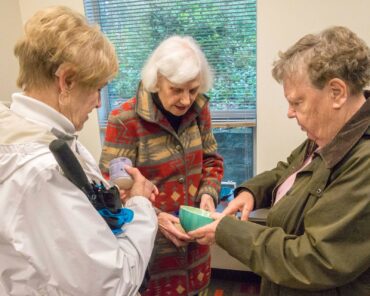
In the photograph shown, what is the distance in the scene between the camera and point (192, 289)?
1.67 m

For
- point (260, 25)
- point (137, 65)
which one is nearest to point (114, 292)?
point (260, 25)

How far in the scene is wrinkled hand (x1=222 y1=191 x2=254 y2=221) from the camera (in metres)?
1.34

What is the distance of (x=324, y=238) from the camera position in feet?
2.86

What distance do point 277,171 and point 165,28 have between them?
1452 millimetres

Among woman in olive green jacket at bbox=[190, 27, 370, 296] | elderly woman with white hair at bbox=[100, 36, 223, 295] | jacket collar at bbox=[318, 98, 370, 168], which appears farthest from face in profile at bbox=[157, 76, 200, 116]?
jacket collar at bbox=[318, 98, 370, 168]

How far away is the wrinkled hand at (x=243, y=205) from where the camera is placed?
52.9 inches

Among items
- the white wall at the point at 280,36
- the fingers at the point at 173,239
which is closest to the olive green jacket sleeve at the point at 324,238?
the fingers at the point at 173,239

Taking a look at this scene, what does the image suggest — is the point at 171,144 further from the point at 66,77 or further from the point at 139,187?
the point at 66,77

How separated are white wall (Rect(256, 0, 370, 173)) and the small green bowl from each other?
1133 millimetres

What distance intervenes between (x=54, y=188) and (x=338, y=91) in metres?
0.78

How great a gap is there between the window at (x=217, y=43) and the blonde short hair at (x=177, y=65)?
81 cm

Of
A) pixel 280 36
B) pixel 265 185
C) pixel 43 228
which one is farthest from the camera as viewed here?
pixel 280 36

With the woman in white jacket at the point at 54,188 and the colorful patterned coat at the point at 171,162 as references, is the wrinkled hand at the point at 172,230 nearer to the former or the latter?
the colorful patterned coat at the point at 171,162

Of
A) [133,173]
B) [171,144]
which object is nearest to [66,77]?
[133,173]
